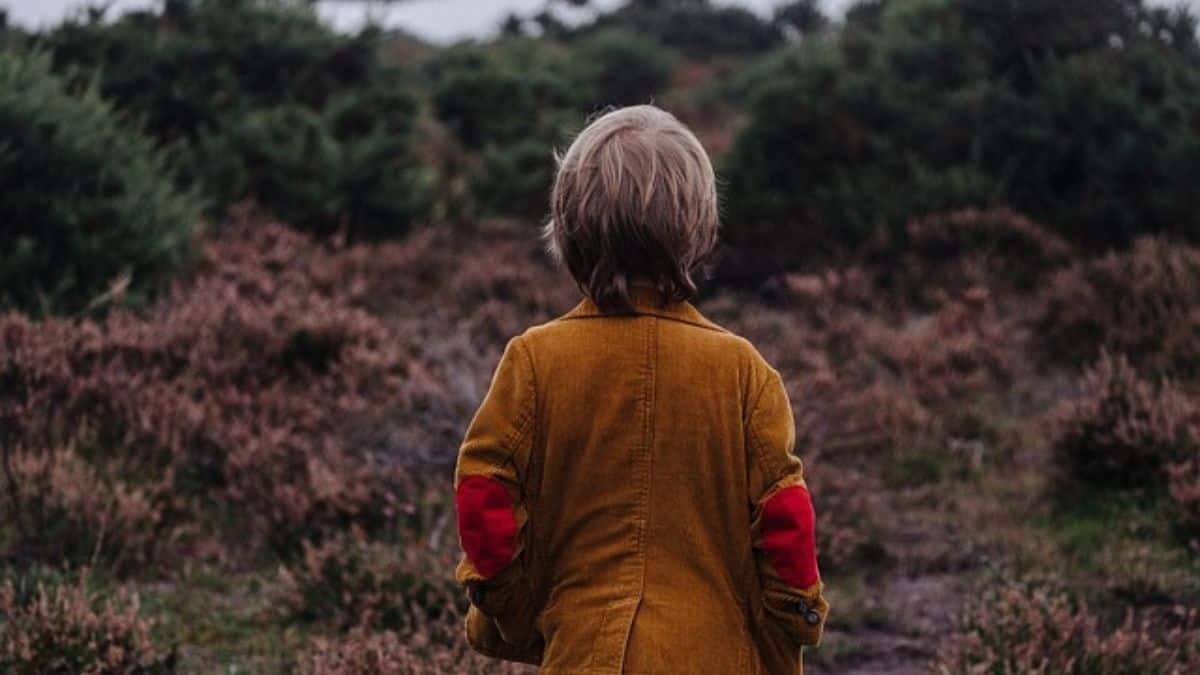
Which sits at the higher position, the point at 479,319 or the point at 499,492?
the point at 499,492

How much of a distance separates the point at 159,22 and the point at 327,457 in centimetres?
791

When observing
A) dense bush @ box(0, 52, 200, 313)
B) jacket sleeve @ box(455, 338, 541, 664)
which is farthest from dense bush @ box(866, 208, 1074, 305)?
jacket sleeve @ box(455, 338, 541, 664)

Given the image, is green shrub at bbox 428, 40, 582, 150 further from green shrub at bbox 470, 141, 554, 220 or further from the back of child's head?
the back of child's head

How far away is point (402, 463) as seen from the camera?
6.50 metres

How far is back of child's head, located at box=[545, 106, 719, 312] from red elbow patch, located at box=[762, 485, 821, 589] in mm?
409

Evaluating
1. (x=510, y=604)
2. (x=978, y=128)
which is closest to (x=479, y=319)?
(x=978, y=128)

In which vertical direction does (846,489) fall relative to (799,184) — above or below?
below

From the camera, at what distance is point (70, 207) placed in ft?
27.1

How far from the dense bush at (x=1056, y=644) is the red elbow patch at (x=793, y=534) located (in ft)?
6.48

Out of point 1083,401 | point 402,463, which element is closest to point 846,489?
point 1083,401

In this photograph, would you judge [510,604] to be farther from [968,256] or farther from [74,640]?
[968,256]

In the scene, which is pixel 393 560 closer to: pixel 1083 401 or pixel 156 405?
pixel 156 405

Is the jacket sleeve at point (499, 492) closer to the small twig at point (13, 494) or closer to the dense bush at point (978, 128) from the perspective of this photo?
the small twig at point (13, 494)

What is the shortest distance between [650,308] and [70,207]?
6.82 meters
